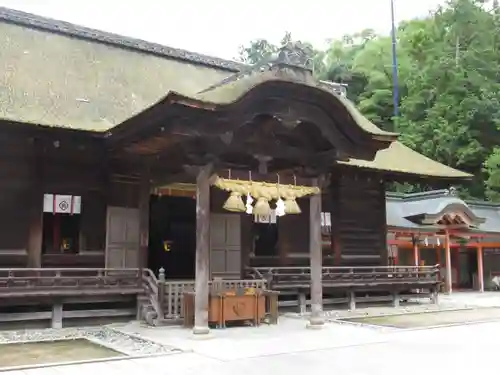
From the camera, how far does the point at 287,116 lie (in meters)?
9.63

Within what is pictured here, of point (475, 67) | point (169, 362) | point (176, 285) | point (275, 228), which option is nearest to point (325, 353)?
point (169, 362)

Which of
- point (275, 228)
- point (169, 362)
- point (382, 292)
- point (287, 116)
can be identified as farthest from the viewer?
point (382, 292)

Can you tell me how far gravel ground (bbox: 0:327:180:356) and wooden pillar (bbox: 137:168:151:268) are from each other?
189 cm

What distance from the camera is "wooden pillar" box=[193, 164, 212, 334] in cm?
923

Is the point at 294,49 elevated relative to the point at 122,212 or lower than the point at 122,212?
elevated

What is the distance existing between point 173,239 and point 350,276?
17.2 feet

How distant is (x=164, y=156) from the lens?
1050cm

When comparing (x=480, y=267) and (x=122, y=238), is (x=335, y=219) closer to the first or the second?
(x=122, y=238)

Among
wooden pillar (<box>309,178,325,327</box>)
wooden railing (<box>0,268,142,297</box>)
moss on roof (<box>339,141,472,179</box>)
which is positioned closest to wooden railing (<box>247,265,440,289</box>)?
wooden pillar (<box>309,178,325,327</box>)

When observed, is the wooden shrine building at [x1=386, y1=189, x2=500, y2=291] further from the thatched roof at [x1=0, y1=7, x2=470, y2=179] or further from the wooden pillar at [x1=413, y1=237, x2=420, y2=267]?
the thatched roof at [x1=0, y1=7, x2=470, y2=179]

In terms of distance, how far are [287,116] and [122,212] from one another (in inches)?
172

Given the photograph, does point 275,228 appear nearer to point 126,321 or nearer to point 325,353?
point 126,321

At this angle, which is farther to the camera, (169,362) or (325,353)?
(325,353)

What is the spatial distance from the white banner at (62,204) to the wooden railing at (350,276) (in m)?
4.23
